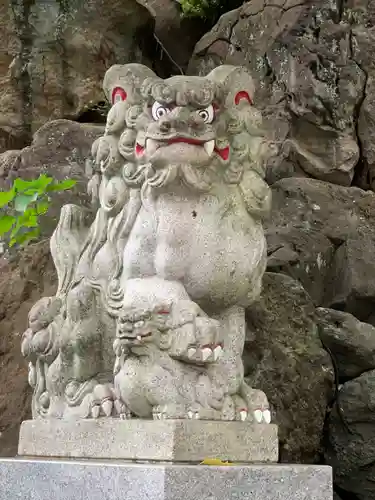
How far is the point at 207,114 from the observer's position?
303cm

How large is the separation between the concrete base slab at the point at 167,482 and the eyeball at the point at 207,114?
1266 millimetres

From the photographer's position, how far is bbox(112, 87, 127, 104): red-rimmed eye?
3.18 meters

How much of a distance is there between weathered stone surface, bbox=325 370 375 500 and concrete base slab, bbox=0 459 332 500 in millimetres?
2227

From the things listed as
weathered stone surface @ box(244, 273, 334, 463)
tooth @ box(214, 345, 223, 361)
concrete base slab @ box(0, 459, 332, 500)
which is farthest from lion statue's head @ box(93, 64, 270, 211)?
weathered stone surface @ box(244, 273, 334, 463)

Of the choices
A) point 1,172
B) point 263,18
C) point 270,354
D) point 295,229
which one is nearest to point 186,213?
point 270,354

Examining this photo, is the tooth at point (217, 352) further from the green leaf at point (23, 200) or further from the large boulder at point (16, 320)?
the large boulder at point (16, 320)

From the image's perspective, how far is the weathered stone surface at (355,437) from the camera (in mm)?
4867

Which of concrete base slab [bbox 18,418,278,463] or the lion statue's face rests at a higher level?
the lion statue's face

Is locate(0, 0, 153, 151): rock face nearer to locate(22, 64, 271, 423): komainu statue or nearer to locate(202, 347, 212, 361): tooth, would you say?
locate(22, 64, 271, 423): komainu statue

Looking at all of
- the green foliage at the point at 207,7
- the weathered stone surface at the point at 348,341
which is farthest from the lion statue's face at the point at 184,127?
the green foliage at the point at 207,7

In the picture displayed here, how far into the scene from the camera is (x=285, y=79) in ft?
21.8

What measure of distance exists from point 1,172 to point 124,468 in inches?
161

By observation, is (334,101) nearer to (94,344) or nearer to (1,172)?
(1,172)

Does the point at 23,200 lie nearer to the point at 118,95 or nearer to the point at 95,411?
the point at 118,95
